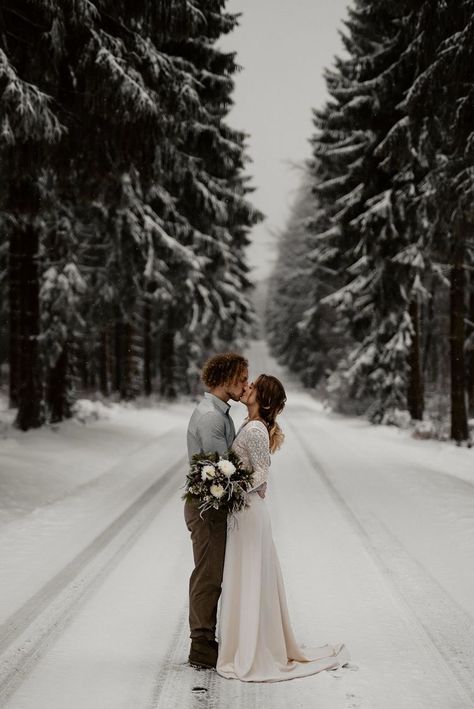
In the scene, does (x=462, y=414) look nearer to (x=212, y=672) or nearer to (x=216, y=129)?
(x=216, y=129)

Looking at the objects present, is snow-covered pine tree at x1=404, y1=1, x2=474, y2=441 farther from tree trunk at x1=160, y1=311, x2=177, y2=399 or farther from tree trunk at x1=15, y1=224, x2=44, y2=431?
tree trunk at x1=160, y1=311, x2=177, y2=399

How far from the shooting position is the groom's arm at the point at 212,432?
4.76 metres

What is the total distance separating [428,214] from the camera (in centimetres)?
1531

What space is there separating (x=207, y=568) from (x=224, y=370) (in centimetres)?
143

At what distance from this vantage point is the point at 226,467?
4.54 metres

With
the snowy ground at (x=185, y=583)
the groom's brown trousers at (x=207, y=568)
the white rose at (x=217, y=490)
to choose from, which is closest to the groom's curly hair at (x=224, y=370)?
the white rose at (x=217, y=490)

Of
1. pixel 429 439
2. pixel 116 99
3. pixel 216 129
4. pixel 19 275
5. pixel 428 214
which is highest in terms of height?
pixel 216 129

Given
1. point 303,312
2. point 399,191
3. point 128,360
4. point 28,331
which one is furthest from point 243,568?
point 303,312

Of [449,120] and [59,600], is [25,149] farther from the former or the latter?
[59,600]

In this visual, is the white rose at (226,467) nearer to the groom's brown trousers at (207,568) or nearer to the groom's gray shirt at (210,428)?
the groom's gray shirt at (210,428)

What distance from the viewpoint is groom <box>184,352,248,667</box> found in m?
4.65

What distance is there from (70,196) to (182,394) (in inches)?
1093

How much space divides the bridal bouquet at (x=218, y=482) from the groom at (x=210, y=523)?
77 mm

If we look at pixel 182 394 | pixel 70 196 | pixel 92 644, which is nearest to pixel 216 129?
pixel 70 196
